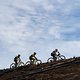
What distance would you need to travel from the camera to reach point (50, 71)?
17922mm

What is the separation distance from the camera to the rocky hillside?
16.9 metres

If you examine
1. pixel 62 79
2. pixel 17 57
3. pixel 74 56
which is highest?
pixel 17 57

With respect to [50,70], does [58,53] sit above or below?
above

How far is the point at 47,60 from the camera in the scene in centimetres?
2019

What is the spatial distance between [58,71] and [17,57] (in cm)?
584

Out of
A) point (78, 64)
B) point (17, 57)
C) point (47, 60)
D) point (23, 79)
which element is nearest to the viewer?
point (78, 64)

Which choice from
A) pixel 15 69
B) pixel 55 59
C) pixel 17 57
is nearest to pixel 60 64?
pixel 55 59

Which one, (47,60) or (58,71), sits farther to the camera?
(47,60)

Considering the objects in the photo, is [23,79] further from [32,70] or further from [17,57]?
[17,57]

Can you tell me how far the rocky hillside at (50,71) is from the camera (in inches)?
664

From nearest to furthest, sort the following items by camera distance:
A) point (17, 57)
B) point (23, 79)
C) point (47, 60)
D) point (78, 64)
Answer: point (78, 64) → point (23, 79) → point (47, 60) → point (17, 57)

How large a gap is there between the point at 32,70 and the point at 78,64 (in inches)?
128

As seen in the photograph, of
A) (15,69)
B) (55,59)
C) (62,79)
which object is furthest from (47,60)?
(62,79)

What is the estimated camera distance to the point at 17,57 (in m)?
22.8
